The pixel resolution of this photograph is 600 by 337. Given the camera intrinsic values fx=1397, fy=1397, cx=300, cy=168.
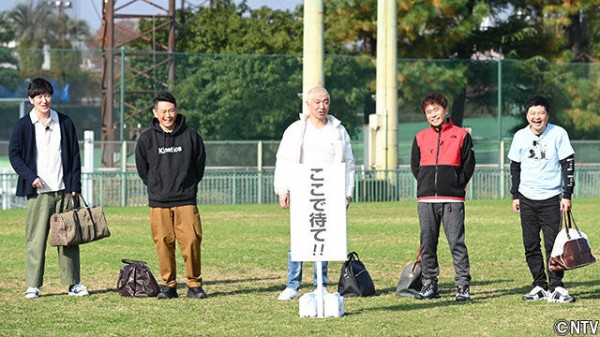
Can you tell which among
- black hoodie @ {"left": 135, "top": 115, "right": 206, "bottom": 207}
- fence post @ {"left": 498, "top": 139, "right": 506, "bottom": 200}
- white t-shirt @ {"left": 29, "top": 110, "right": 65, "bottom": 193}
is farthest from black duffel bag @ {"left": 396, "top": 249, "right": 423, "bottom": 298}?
fence post @ {"left": 498, "top": 139, "right": 506, "bottom": 200}

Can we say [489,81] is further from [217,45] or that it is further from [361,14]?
[217,45]

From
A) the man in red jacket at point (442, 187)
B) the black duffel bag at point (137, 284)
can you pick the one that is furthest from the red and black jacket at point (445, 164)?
the black duffel bag at point (137, 284)

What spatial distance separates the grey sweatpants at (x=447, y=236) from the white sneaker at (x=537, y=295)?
552 mm

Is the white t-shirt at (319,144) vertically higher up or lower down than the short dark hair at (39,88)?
lower down

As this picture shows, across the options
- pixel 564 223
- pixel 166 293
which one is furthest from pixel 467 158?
pixel 166 293

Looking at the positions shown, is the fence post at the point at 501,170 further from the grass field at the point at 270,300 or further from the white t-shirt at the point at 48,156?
the white t-shirt at the point at 48,156

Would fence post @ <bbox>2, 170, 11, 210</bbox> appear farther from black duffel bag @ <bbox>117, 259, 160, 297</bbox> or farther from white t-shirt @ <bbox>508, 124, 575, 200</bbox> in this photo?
white t-shirt @ <bbox>508, 124, 575, 200</bbox>

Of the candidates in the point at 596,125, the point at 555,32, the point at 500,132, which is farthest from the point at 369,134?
the point at 555,32

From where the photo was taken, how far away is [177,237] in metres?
13.0

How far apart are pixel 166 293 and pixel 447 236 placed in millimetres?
2655

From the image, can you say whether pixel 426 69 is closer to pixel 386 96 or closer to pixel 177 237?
pixel 386 96

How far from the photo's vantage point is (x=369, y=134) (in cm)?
3741

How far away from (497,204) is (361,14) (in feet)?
47.2

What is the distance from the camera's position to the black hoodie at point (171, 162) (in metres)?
12.9
